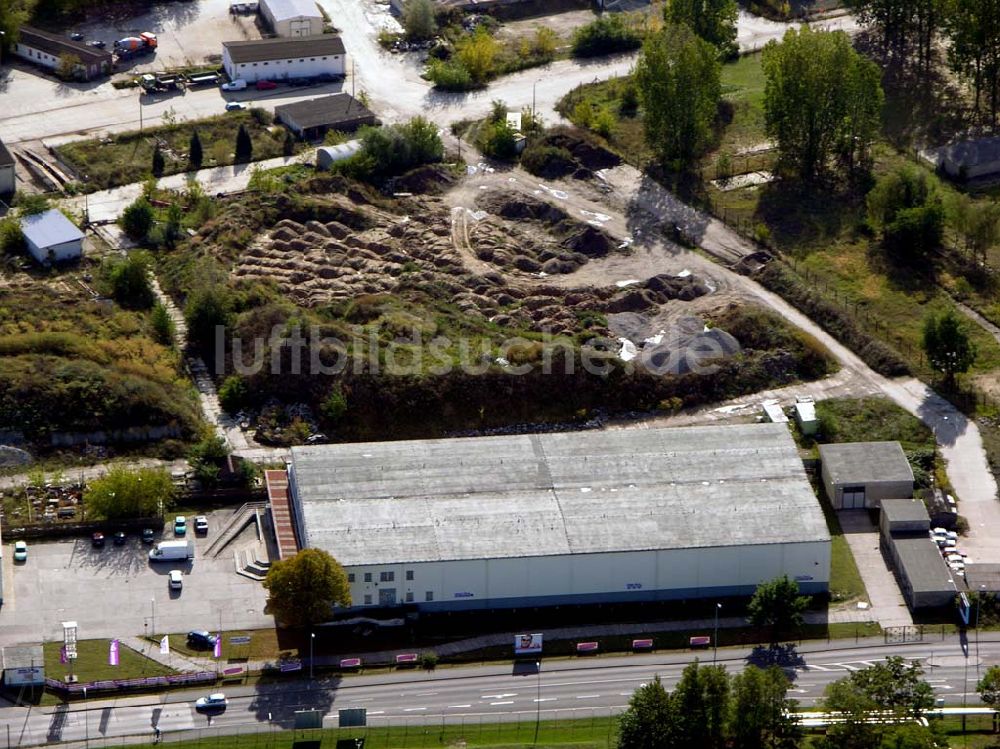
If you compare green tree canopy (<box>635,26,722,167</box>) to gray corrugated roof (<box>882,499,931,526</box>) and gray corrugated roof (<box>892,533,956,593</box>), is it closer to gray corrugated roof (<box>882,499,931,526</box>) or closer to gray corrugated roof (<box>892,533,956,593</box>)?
gray corrugated roof (<box>882,499,931,526</box>)

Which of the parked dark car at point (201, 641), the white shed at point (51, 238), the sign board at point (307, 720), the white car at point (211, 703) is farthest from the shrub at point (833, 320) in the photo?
the white car at point (211, 703)

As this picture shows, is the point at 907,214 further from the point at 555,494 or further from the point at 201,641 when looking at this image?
the point at 201,641

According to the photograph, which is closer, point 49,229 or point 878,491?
point 878,491

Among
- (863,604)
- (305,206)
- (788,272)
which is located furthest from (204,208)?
(863,604)

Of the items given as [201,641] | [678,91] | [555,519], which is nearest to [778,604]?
[555,519]

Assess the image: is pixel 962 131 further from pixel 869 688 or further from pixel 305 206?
pixel 869 688
